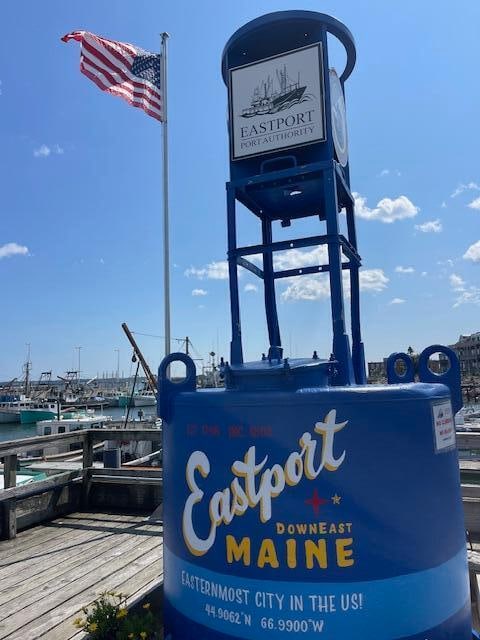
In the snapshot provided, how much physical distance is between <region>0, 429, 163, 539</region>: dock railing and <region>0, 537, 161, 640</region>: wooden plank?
1.50m

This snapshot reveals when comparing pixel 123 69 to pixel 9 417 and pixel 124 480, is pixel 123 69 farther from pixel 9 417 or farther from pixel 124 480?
pixel 9 417

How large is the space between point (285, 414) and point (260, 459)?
0.91 ft

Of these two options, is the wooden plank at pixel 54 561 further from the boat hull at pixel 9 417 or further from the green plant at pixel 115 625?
the boat hull at pixel 9 417

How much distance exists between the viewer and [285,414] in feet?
8.48

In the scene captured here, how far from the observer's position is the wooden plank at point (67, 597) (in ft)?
11.6

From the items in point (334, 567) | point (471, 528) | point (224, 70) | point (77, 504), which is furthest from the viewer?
point (77, 504)

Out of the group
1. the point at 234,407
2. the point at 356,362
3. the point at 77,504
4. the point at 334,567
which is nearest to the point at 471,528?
the point at 356,362

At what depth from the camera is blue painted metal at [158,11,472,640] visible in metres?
2.43

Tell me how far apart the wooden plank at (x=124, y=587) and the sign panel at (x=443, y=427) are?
2303 millimetres

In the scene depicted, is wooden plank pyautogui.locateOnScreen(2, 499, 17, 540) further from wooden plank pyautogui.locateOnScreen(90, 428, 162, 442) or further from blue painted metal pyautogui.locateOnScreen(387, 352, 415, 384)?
blue painted metal pyautogui.locateOnScreen(387, 352, 415, 384)

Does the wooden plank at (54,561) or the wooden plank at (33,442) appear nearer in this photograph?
the wooden plank at (54,561)

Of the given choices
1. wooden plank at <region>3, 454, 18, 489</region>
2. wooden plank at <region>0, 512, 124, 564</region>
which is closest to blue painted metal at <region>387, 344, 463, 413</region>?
wooden plank at <region>0, 512, 124, 564</region>

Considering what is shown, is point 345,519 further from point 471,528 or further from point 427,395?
→ point 471,528

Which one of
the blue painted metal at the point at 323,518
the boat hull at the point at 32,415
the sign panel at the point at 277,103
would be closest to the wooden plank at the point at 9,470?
the blue painted metal at the point at 323,518
